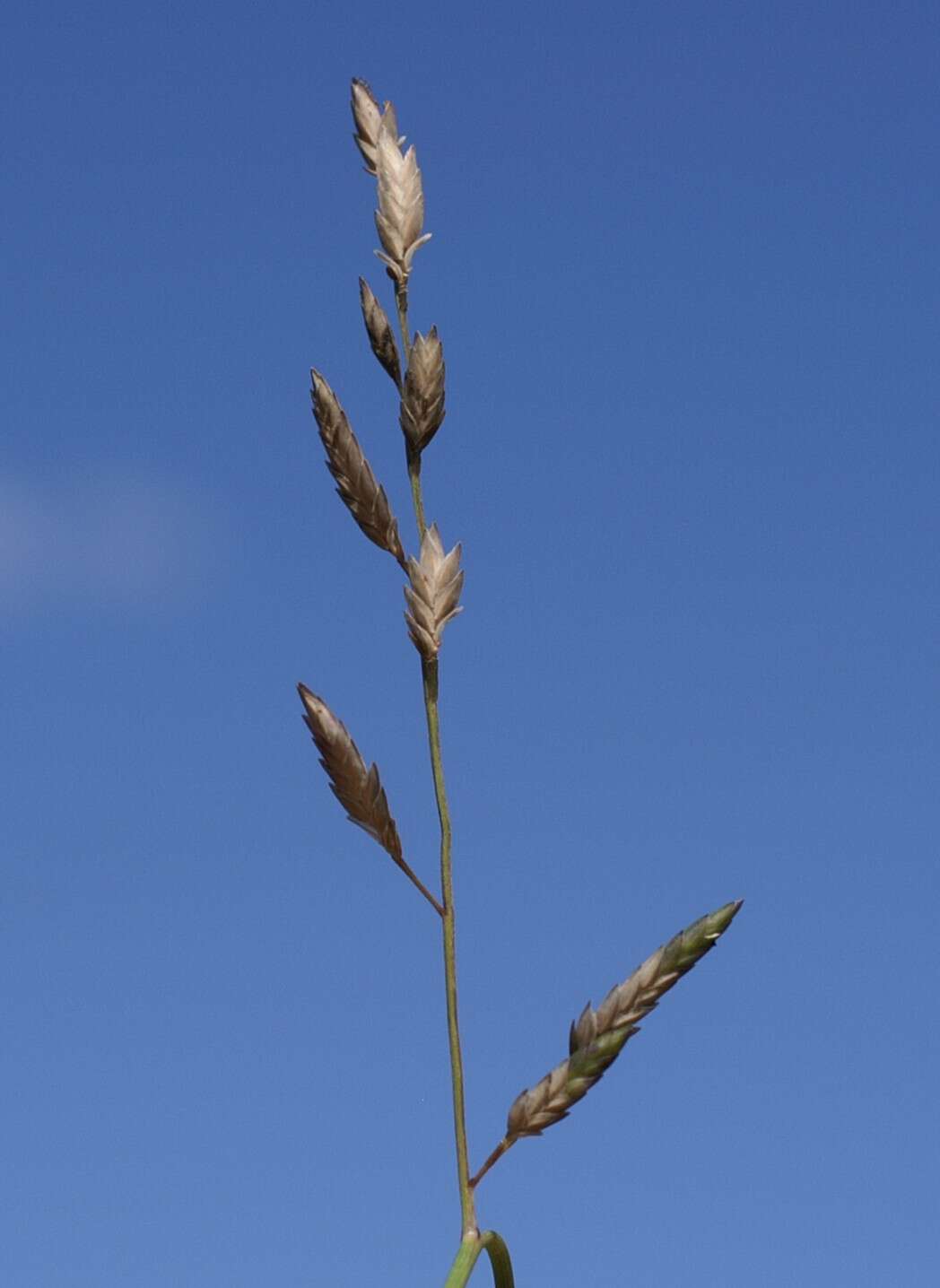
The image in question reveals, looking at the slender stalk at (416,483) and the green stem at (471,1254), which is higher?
the slender stalk at (416,483)

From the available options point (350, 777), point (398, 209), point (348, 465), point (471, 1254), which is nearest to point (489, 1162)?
point (471, 1254)

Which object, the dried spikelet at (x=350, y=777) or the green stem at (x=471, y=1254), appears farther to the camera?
the dried spikelet at (x=350, y=777)

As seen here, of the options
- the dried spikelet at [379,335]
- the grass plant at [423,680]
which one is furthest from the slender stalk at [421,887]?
the dried spikelet at [379,335]

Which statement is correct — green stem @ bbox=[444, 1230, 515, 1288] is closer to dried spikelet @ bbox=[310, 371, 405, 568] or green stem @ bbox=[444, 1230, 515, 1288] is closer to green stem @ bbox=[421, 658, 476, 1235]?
green stem @ bbox=[421, 658, 476, 1235]

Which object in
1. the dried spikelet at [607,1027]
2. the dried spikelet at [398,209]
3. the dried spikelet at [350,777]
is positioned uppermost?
the dried spikelet at [398,209]

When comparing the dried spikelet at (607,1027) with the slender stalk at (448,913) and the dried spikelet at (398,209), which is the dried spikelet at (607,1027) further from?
the dried spikelet at (398,209)

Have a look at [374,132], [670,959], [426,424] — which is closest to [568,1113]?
[670,959]

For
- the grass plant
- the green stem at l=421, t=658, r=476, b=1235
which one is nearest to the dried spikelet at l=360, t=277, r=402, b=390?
the grass plant
